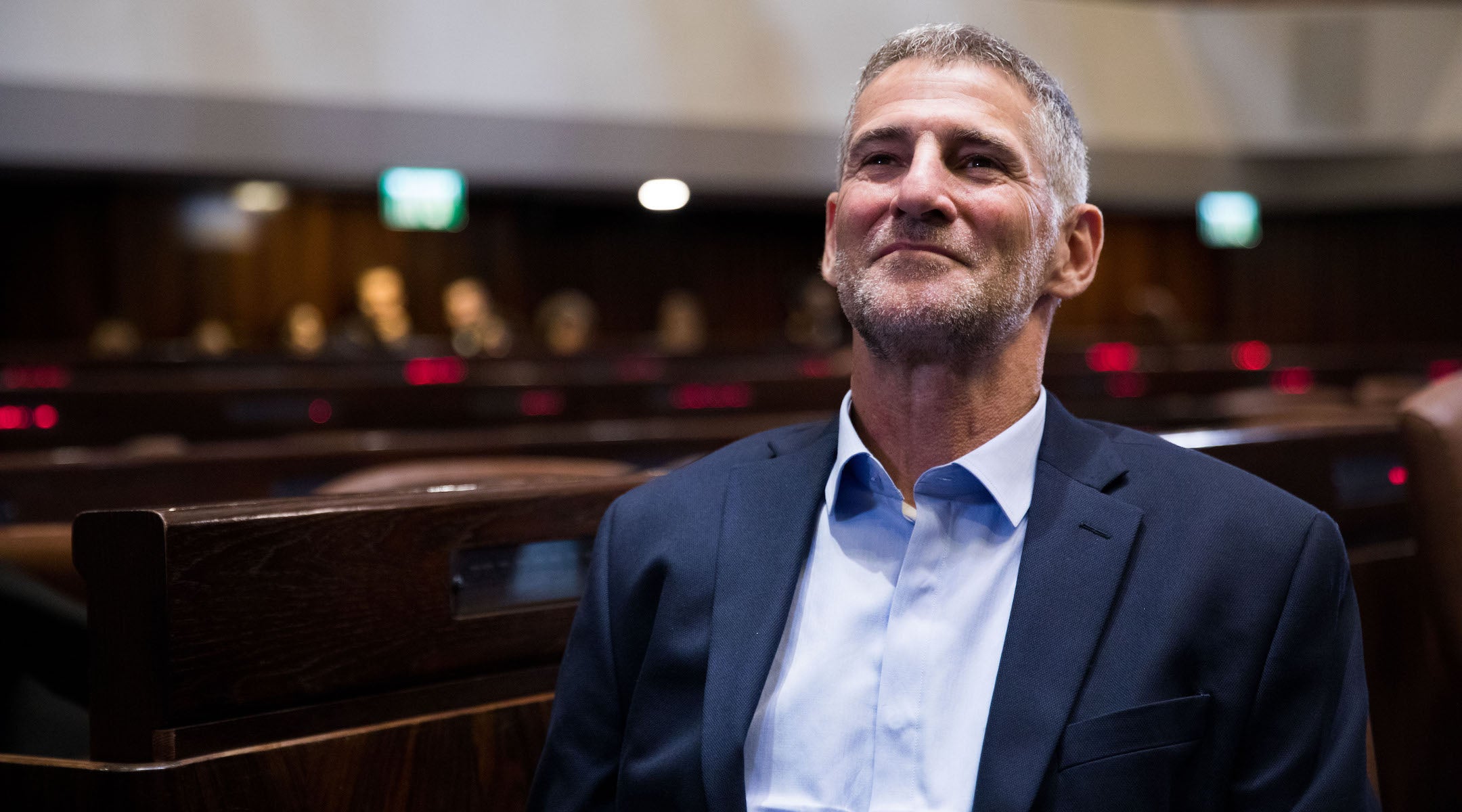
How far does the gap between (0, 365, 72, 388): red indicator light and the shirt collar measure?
3.31 m

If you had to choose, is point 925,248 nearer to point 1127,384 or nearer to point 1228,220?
point 1127,384

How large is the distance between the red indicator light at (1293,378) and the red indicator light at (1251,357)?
10 centimetres

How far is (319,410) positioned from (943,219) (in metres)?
3.12

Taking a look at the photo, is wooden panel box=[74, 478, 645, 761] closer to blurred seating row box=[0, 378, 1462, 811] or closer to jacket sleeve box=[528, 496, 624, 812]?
blurred seating row box=[0, 378, 1462, 811]

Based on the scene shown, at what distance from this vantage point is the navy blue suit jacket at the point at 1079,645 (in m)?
1.04

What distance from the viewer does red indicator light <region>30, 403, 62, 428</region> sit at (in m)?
3.53

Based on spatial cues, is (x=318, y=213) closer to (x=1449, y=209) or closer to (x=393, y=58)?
(x=393, y=58)

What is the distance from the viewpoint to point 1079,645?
3.52 feet

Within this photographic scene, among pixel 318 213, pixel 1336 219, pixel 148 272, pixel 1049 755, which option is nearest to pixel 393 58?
pixel 318 213

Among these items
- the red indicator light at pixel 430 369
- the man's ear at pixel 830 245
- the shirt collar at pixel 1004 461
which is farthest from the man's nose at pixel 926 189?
the red indicator light at pixel 430 369

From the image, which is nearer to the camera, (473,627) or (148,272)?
(473,627)

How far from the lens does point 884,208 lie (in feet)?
4.03

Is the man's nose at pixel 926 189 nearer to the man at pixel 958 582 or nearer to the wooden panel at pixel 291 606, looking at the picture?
the man at pixel 958 582

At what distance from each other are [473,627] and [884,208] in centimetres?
66
